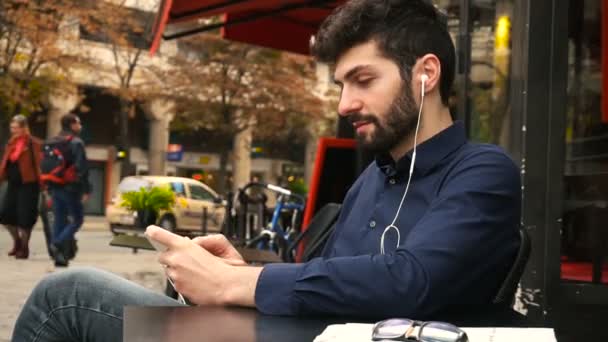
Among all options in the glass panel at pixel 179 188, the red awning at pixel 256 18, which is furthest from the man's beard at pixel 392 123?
the glass panel at pixel 179 188

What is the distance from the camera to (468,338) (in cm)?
151

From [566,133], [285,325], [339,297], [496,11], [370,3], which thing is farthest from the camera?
[496,11]

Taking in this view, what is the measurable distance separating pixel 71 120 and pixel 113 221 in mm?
13309

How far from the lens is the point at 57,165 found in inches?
480

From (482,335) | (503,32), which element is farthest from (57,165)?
(482,335)

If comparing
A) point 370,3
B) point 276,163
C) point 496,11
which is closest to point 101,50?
point 276,163

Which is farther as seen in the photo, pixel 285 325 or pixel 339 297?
pixel 339 297

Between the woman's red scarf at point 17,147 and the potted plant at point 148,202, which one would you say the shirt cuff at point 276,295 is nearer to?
the potted plant at point 148,202

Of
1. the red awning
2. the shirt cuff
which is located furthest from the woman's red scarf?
the shirt cuff

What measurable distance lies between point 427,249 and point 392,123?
43 cm

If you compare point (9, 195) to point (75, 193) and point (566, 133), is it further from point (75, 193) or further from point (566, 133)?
point (566, 133)

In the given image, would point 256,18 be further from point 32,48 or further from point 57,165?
point 32,48

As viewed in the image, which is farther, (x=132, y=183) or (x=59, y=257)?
(x=132, y=183)

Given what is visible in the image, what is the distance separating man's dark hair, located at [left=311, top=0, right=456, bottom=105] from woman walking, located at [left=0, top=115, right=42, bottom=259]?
11.1 metres
